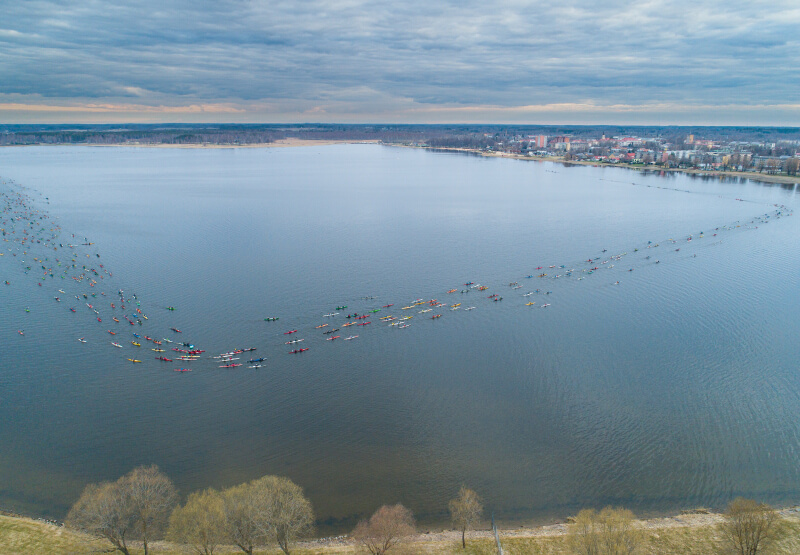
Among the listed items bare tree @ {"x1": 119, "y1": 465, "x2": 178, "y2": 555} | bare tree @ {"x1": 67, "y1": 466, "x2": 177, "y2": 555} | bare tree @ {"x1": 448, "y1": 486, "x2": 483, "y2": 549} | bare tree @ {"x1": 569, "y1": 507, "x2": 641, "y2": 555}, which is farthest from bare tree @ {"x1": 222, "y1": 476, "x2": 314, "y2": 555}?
bare tree @ {"x1": 569, "y1": 507, "x2": 641, "y2": 555}

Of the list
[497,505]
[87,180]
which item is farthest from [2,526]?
[87,180]

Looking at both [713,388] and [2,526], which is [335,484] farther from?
[713,388]

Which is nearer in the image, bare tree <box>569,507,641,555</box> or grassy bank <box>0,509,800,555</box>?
bare tree <box>569,507,641,555</box>

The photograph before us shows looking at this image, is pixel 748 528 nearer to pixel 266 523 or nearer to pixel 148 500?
pixel 266 523

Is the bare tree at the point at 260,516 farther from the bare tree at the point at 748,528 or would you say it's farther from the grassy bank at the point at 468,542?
the bare tree at the point at 748,528

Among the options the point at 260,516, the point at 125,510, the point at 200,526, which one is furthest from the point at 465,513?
the point at 125,510

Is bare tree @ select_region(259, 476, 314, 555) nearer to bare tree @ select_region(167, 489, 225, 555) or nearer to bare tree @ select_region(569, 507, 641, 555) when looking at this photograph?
bare tree @ select_region(167, 489, 225, 555)

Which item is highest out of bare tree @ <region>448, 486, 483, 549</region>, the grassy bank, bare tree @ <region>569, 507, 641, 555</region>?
bare tree @ <region>569, 507, 641, 555</region>

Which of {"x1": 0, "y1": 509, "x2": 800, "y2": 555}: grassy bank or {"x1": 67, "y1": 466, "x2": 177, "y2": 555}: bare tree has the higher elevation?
{"x1": 67, "y1": 466, "x2": 177, "y2": 555}: bare tree
